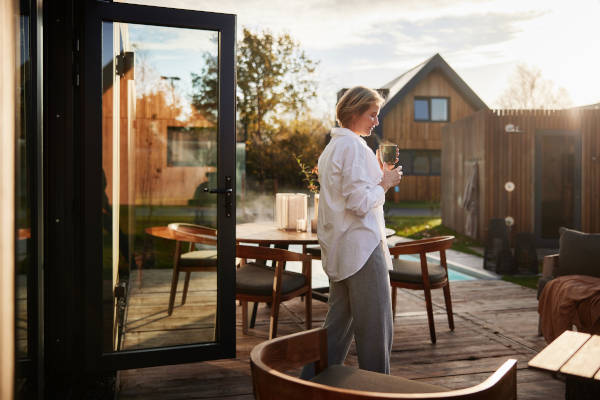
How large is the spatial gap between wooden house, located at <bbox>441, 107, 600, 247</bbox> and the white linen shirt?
8.38 metres

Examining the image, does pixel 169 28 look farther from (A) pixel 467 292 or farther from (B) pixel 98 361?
(A) pixel 467 292

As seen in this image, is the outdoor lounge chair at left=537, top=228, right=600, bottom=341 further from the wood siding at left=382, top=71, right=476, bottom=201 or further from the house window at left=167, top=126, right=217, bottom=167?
the wood siding at left=382, top=71, right=476, bottom=201

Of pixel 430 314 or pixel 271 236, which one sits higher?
pixel 271 236

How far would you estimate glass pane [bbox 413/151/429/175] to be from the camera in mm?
22109

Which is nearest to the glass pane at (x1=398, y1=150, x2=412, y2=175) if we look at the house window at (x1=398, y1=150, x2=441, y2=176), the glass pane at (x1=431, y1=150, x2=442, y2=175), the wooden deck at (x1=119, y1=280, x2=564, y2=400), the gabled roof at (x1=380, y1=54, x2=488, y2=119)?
the house window at (x1=398, y1=150, x2=441, y2=176)

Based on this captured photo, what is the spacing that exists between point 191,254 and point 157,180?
570 millimetres

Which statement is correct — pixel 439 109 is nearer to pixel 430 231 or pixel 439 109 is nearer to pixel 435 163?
pixel 435 163

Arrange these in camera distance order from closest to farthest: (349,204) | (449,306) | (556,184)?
1. (349,204)
2. (449,306)
3. (556,184)

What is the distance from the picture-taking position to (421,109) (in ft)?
70.8

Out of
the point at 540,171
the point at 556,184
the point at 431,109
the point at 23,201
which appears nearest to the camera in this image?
the point at 23,201

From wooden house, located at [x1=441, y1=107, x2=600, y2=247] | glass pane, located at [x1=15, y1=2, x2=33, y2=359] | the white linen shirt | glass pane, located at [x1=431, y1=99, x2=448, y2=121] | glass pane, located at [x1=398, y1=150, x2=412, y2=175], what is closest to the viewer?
glass pane, located at [x1=15, y1=2, x2=33, y2=359]

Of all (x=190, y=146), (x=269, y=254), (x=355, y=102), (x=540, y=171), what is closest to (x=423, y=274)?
(x=269, y=254)

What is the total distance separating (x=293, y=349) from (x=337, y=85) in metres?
19.7

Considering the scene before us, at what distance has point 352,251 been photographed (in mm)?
2557
